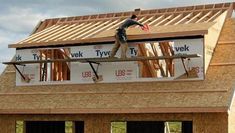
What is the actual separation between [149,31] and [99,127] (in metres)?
3.55

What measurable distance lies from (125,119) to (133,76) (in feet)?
Answer: 5.43

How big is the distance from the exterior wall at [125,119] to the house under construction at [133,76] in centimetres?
3

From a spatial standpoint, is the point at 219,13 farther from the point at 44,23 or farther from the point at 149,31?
the point at 44,23

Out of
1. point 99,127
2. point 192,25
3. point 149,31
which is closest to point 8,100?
point 99,127

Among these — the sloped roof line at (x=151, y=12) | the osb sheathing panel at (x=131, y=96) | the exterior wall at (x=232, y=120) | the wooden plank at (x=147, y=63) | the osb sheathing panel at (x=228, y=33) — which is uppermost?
the sloped roof line at (x=151, y=12)

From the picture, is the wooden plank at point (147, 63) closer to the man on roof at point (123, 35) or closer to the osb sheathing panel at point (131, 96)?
the man on roof at point (123, 35)

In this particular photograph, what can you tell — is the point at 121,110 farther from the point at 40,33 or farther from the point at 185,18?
the point at 40,33

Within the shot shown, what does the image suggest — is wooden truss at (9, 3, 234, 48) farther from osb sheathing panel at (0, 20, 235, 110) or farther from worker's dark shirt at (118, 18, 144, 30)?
osb sheathing panel at (0, 20, 235, 110)

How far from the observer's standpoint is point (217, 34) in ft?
60.9

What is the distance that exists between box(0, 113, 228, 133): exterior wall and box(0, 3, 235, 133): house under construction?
29 mm

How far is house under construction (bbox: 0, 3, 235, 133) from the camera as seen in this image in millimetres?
16578

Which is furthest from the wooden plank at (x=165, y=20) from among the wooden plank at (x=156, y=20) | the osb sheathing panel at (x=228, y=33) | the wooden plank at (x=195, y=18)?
the osb sheathing panel at (x=228, y=33)

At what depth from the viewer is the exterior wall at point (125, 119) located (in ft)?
52.6

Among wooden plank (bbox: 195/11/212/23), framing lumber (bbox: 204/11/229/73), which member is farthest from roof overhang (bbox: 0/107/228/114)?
wooden plank (bbox: 195/11/212/23)
